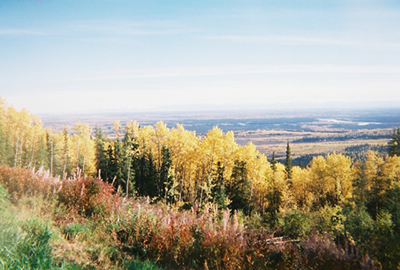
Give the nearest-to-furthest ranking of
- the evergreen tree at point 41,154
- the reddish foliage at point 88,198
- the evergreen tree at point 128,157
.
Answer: the reddish foliage at point 88,198 → the evergreen tree at point 128,157 → the evergreen tree at point 41,154

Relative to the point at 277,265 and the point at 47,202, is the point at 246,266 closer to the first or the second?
the point at 277,265

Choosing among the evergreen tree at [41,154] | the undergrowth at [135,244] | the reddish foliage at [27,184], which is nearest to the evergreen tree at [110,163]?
the evergreen tree at [41,154]

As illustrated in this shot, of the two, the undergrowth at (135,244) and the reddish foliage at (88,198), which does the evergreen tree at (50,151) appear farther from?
the undergrowth at (135,244)

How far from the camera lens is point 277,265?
18.0 ft

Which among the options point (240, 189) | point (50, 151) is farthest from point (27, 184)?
point (50, 151)

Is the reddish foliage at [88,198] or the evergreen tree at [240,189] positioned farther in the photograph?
the evergreen tree at [240,189]

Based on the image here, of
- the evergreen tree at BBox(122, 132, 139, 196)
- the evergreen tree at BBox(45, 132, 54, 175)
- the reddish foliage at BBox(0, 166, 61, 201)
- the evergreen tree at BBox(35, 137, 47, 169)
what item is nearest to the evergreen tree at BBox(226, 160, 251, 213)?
the evergreen tree at BBox(122, 132, 139, 196)

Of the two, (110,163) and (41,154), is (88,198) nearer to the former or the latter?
(110,163)

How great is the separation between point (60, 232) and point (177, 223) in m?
2.63

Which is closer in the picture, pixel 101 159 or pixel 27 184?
pixel 27 184

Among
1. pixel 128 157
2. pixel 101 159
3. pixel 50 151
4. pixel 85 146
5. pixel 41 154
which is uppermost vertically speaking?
pixel 85 146

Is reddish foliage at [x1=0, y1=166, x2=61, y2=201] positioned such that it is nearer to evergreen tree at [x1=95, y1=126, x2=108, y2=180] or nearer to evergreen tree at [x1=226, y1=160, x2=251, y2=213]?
evergreen tree at [x1=226, y1=160, x2=251, y2=213]

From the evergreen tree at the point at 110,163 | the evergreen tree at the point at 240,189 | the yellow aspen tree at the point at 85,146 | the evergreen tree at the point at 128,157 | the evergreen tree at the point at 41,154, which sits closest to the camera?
the evergreen tree at the point at 128,157

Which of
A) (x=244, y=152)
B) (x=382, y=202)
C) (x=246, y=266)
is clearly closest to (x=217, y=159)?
(x=244, y=152)
